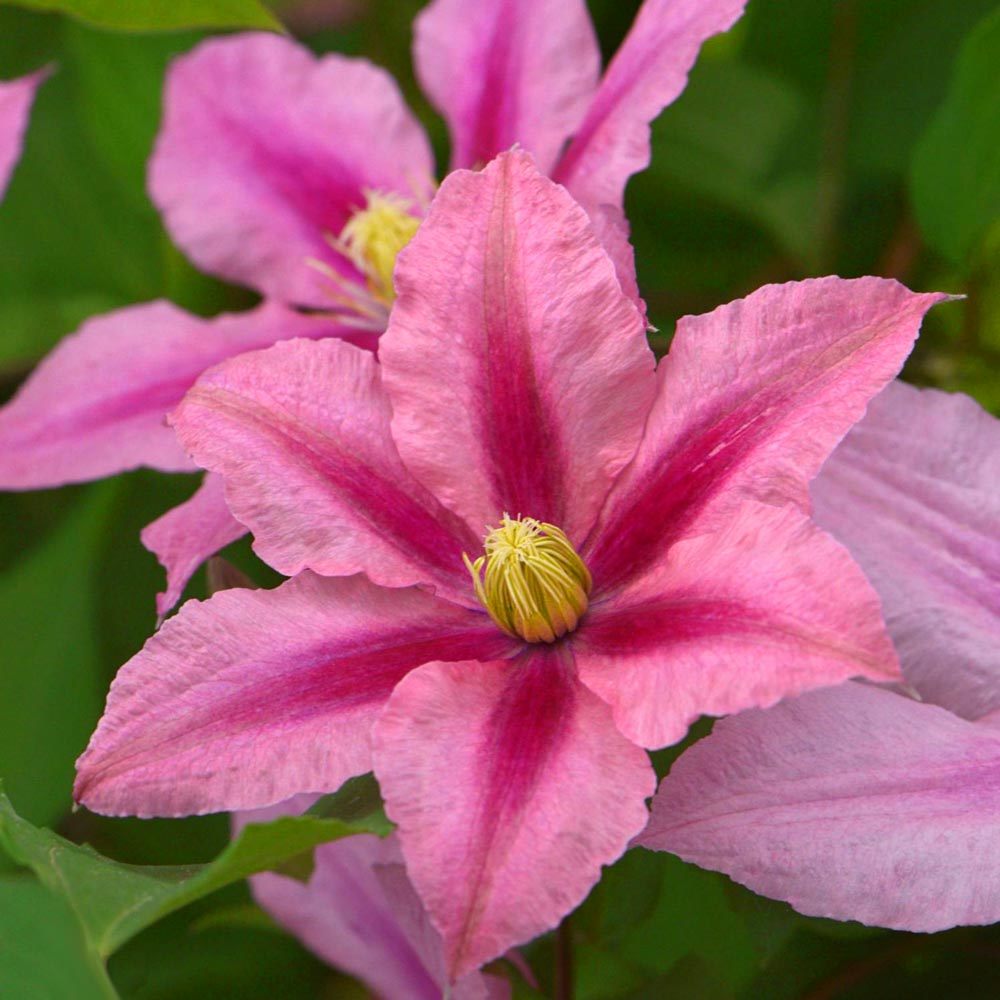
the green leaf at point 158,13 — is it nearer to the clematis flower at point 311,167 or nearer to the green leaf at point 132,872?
the clematis flower at point 311,167

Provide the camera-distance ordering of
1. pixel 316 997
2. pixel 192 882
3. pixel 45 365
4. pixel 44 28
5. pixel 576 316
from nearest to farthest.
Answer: pixel 192 882
pixel 576 316
pixel 45 365
pixel 316 997
pixel 44 28

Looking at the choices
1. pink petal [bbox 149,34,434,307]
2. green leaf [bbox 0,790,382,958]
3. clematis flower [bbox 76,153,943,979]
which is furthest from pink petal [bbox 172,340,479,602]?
pink petal [bbox 149,34,434,307]

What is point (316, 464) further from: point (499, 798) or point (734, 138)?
point (734, 138)

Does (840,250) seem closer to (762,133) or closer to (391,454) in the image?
(762,133)

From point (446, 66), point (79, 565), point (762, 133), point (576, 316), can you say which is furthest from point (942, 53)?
point (79, 565)

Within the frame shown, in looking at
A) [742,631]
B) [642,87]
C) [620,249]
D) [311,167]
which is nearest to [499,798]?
[742,631]

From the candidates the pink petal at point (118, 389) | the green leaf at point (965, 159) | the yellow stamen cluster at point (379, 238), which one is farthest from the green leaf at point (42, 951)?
the green leaf at point (965, 159)
